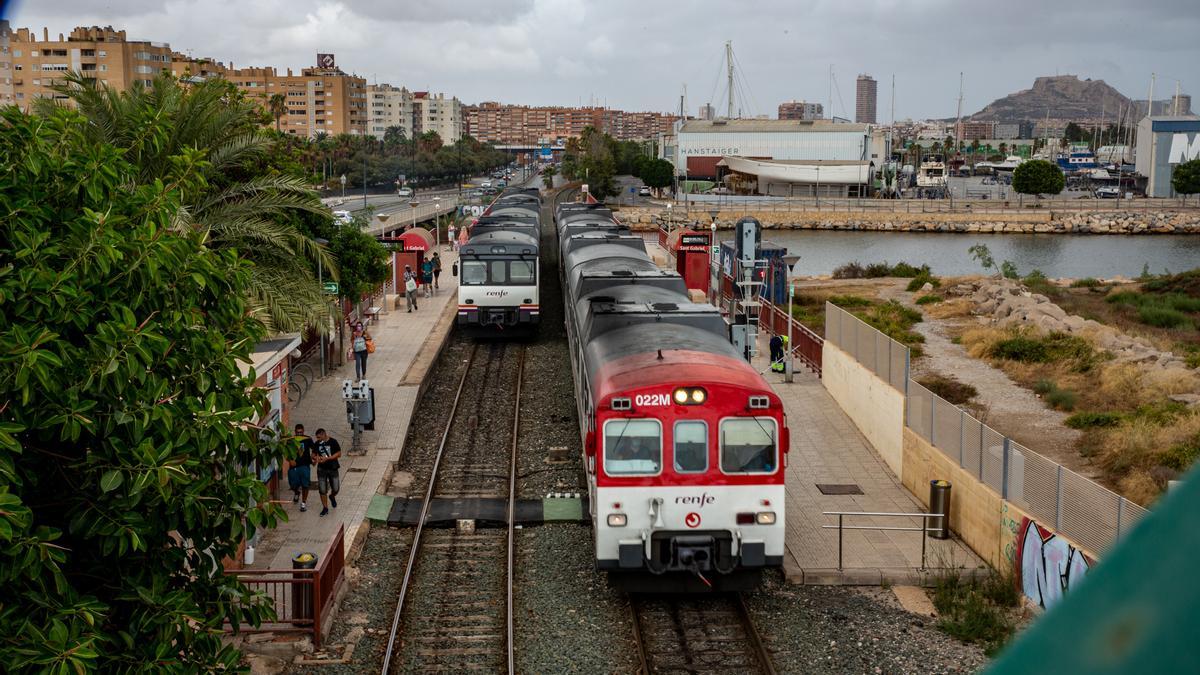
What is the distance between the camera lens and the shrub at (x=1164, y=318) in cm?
3769

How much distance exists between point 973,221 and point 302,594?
100612 millimetres

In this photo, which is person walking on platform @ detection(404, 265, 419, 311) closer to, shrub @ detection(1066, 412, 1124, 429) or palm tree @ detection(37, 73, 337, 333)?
palm tree @ detection(37, 73, 337, 333)

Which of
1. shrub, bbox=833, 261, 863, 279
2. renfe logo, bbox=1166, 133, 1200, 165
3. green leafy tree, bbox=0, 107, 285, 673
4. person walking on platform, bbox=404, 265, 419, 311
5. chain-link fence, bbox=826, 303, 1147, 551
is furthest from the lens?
renfe logo, bbox=1166, 133, 1200, 165

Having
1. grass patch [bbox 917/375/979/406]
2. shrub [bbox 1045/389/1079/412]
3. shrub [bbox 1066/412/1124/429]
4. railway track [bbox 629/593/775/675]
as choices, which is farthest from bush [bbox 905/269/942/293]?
railway track [bbox 629/593/775/675]

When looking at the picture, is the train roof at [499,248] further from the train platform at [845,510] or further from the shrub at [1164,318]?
the shrub at [1164,318]

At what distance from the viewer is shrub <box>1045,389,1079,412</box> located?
2373 cm

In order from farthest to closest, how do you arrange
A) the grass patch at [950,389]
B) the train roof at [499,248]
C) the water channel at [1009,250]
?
1. the water channel at [1009,250]
2. the train roof at [499,248]
3. the grass patch at [950,389]

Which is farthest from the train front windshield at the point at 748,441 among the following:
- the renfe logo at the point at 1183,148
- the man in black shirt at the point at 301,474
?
the renfe logo at the point at 1183,148

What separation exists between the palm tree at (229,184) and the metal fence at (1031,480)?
10547 millimetres

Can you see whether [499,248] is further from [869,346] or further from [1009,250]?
[1009,250]

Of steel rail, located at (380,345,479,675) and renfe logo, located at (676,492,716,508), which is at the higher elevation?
renfe logo, located at (676,492,716,508)

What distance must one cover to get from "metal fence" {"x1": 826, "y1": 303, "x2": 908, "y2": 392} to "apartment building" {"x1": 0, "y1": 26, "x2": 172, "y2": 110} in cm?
12362

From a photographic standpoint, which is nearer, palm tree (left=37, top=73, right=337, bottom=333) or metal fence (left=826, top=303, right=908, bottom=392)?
palm tree (left=37, top=73, right=337, bottom=333)

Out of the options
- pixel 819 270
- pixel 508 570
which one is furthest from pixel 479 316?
pixel 819 270
